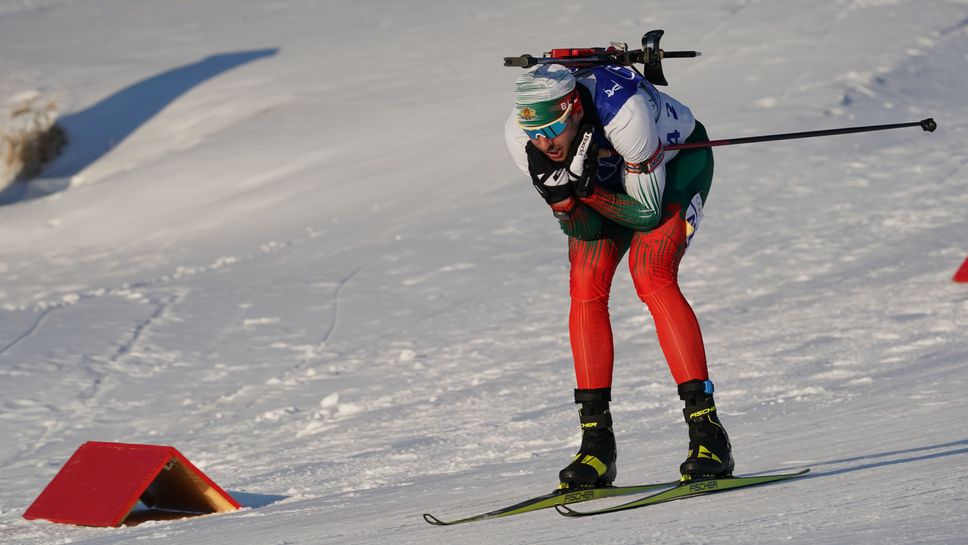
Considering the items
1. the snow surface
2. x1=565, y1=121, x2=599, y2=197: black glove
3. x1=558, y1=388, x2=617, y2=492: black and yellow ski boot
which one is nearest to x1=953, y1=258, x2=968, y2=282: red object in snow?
the snow surface

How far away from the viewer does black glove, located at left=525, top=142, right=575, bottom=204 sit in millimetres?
3908

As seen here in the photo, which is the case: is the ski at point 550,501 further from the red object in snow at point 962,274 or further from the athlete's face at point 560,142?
the red object in snow at point 962,274

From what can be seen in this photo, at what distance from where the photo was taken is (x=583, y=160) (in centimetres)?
389

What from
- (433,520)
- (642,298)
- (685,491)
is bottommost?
(433,520)

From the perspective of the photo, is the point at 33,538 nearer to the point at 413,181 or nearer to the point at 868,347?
the point at 868,347

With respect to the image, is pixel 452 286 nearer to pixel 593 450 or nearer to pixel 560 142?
pixel 593 450

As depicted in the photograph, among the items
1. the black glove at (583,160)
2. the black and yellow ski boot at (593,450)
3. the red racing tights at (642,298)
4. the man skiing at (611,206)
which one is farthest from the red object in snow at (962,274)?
the black glove at (583,160)

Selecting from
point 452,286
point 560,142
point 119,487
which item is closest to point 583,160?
point 560,142

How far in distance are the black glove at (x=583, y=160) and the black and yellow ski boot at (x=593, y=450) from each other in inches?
26.6

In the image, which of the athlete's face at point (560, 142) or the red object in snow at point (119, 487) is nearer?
the athlete's face at point (560, 142)

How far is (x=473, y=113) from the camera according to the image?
14266 millimetres

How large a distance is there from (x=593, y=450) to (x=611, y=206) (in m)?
0.75

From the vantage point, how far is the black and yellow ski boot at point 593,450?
405 centimetres

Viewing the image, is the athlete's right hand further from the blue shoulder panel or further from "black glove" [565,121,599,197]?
the blue shoulder panel
